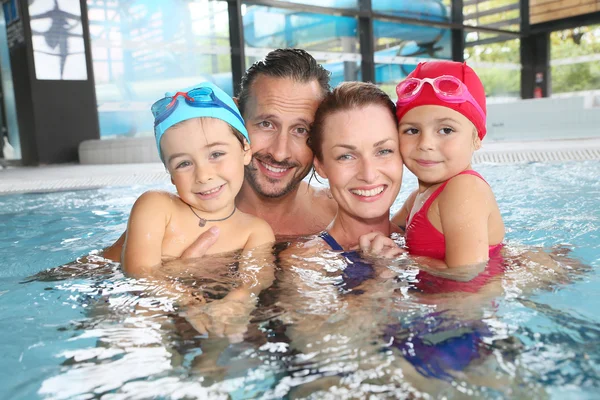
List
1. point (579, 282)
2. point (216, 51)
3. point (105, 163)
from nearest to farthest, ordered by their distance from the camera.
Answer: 1. point (579, 282)
2. point (105, 163)
3. point (216, 51)

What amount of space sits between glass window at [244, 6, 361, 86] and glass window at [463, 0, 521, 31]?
186 inches

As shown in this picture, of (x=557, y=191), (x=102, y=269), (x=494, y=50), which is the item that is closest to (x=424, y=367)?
(x=102, y=269)

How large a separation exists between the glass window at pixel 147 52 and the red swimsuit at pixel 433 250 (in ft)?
34.1

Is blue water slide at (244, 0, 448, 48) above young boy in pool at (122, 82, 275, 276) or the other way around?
above

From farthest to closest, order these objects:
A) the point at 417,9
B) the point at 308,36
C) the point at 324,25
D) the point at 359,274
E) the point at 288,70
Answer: the point at 417,9
the point at 324,25
the point at 308,36
the point at 288,70
the point at 359,274

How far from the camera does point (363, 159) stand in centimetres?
234

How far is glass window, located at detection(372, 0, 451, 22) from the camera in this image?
48.1ft

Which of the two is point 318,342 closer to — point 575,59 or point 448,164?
point 448,164

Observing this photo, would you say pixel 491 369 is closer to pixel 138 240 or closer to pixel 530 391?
pixel 530 391

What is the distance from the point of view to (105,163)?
1033cm

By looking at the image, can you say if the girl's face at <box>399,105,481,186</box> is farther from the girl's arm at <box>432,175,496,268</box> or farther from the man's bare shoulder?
the man's bare shoulder

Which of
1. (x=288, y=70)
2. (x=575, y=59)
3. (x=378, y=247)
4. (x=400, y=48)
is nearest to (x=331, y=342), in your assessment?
(x=378, y=247)

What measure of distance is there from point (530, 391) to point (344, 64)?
1358 cm

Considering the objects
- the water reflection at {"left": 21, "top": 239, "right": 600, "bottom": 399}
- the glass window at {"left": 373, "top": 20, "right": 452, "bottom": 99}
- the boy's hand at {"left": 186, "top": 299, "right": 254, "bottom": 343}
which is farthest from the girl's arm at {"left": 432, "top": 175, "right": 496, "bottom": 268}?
the glass window at {"left": 373, "top": 20, "right": 452, "bottom": 99}
